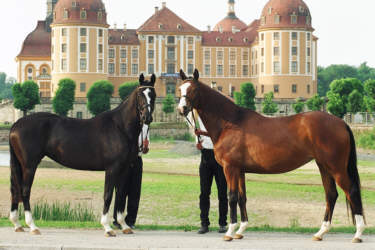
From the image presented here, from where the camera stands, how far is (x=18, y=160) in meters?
9.32

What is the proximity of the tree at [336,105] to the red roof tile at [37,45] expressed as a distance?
4695cm

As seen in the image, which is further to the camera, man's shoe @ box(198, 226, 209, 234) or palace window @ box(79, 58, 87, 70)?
palace window @ box(79, 58, 87, 70)

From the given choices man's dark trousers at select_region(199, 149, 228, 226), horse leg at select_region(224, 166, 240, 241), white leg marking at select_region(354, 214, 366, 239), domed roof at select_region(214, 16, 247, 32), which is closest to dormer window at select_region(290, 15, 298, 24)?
domed roof at select_region(214, 16, 247, 32)

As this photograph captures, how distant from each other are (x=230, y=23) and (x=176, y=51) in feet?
72.6

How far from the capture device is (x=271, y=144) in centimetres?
861

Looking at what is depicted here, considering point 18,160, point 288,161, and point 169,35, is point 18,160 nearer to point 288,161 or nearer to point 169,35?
point 288,161

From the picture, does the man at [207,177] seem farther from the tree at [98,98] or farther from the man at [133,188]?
the tree at [98,98]

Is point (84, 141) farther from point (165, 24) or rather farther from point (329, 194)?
point (165, 24)

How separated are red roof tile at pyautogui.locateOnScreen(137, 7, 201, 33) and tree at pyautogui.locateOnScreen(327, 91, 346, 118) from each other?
30579 mm

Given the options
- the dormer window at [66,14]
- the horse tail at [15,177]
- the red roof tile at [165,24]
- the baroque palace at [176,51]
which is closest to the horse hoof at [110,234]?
the horse tail at [15,177]

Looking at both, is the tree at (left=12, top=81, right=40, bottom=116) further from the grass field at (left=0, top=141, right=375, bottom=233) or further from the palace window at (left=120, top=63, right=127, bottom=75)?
the grass field at (left=0, top=141, right=375, bottom=233)

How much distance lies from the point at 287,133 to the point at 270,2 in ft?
248

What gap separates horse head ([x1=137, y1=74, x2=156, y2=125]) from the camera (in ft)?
29.0

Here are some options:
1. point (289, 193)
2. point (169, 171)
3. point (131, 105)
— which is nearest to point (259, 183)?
point (289, 193)
